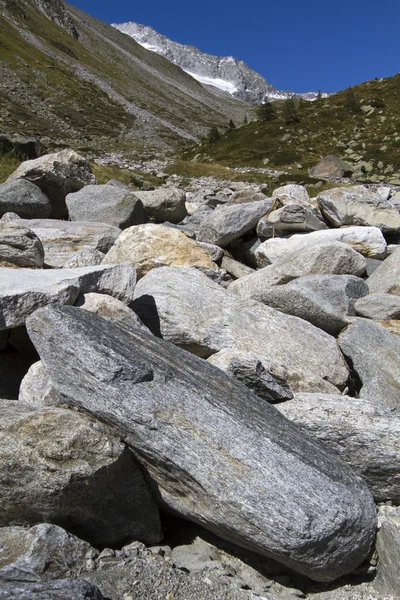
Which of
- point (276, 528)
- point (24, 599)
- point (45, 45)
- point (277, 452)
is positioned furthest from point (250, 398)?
point (45, 45)

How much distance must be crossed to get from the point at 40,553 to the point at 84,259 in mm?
6852

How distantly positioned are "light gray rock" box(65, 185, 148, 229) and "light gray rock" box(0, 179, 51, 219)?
1.02m

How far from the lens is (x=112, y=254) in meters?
11.9

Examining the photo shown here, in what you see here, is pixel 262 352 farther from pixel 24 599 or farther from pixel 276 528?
pixel 24 599

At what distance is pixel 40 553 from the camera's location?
4871 mm

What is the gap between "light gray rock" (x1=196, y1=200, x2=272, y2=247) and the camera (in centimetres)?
1507

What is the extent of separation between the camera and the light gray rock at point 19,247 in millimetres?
9602

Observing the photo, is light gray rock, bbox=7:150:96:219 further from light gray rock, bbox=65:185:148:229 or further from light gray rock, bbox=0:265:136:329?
light gray rock, bbox=0:265:136:329

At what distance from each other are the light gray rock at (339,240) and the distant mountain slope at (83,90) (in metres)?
51.6

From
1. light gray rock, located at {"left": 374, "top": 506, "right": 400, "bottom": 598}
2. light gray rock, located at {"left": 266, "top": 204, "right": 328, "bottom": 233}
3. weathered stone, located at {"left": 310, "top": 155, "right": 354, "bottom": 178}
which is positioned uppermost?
weathered stone, located at {"left": 310, "top": 155, "right": 354, "bottom": 178}

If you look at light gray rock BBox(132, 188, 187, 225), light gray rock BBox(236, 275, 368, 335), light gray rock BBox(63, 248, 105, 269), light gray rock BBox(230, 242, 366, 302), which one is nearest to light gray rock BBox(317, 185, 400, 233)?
light gray rock BBox(230, 242, 366, 302)

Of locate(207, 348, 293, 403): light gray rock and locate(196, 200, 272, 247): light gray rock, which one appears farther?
locate(196, 200, 272, 247): light gray rock

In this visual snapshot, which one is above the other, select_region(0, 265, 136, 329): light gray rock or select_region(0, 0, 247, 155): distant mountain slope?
select_region(0, 0, 247, 155): distant mountain slope

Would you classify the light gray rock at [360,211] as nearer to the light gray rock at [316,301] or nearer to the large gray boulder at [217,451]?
the light gray rock at [316,301]
